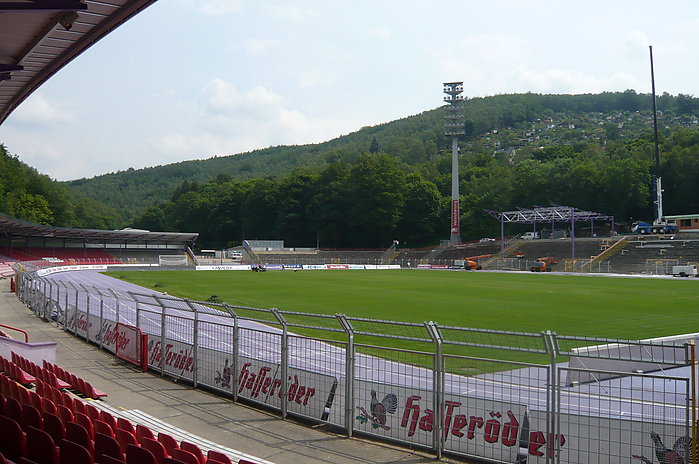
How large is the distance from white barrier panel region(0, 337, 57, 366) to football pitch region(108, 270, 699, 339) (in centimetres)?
1592

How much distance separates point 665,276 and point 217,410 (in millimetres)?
58401

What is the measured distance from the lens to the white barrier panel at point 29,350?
14.4 m

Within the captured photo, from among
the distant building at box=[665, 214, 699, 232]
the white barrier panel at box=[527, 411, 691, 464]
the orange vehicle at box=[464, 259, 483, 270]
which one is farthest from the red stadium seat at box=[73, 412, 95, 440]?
the distant building at box=[665, 214, 699, 232]

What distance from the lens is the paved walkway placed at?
9.34 m

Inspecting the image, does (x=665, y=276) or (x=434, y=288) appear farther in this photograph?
(x=665, y=276)

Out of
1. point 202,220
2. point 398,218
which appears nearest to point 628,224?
point 398,218

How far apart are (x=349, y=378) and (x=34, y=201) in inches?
5229

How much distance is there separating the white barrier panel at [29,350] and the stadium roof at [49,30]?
241 inches

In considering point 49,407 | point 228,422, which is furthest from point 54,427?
point 228,422

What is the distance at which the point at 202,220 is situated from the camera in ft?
496

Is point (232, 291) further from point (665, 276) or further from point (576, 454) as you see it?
point (665, 276)

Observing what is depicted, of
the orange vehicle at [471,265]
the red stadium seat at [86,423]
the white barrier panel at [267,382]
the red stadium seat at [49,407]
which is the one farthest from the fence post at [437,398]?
the orange vehicle at [471,265]

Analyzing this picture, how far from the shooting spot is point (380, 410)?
9969 millimetres

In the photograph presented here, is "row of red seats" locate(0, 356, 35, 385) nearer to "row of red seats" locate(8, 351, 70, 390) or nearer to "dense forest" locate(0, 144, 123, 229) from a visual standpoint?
"row of red seats" locate(8, 351, 70, 390)
